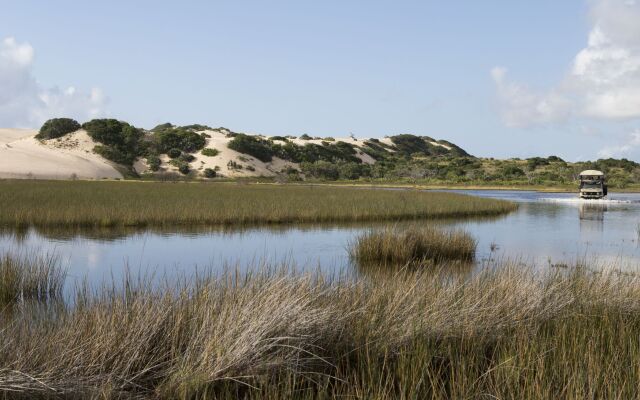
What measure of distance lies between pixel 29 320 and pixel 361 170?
269 ft

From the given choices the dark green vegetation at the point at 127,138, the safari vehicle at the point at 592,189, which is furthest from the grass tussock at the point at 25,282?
the dark green vegetation at the point at 127,138

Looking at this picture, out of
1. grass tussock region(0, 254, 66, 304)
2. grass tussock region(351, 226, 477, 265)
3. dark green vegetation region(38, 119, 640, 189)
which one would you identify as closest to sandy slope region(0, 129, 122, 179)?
dark green vegetation region(38, 119, 640, 189)

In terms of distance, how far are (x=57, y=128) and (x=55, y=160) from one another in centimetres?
1917

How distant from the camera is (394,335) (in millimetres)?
5996

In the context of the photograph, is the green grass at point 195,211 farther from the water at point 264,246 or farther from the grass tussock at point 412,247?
the grass tussock at point 412,247

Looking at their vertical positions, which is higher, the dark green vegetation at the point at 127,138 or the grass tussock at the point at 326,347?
the dark green vegetation at the point at 127,138

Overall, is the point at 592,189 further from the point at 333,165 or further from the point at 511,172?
the point at 333,165

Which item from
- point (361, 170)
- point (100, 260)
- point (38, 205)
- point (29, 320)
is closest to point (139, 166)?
point (361, 170)

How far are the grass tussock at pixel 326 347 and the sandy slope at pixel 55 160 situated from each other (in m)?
60.6

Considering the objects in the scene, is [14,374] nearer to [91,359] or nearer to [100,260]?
[91,359]

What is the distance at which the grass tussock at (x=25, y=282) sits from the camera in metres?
9.15

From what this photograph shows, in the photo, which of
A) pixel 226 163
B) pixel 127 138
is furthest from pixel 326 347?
pixel 127 138

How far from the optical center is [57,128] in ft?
291

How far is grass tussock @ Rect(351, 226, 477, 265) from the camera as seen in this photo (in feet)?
46.3
